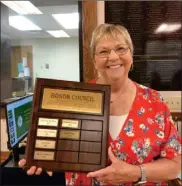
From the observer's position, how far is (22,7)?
1.75 m

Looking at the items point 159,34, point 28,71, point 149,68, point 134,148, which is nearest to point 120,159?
point 134,148

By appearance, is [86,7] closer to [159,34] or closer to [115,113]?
[159,34]

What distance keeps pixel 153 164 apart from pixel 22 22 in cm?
145

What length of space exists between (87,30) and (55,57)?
1.92ft

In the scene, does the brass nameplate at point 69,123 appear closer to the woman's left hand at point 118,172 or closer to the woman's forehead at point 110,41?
the woman's left hand at point 118,172

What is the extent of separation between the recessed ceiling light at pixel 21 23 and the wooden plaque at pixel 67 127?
3.79 feet

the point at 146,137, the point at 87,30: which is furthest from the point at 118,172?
the point at 87,30

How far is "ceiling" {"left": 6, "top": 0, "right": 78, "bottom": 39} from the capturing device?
65.3 inches

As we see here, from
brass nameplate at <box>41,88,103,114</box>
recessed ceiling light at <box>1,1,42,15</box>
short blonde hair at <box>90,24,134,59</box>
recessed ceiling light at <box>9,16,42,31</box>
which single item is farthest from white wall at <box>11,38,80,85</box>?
brass nameplate at <box>41,88,103,114</box>

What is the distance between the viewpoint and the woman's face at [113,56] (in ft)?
Answer: 2.95

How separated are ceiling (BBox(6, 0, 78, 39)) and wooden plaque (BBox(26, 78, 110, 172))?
Answer: 2.85ft

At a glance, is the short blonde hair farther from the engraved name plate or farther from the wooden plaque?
the engraved name plate

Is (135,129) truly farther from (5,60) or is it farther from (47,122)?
(5,60)

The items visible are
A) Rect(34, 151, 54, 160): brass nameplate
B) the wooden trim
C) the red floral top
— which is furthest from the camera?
the wooden trim
